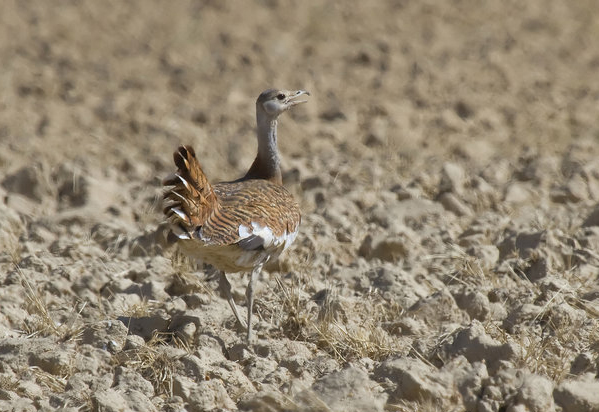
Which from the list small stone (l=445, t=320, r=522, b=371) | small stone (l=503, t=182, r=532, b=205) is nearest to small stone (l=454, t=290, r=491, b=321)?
small stone (l=445, t=320, r=522, b=371)

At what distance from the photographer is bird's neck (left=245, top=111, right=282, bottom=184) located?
7.01m

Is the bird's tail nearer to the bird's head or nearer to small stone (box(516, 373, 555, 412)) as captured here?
the bird's head

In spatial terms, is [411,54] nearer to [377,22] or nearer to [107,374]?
[377,22]

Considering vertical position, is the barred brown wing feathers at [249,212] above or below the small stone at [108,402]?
above

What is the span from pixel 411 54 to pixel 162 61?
10.5 ft

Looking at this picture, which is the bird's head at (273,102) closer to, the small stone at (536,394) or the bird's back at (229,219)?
the bird's back at (229,219)

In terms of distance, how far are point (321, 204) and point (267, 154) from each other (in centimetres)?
149

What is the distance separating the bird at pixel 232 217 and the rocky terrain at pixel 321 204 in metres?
0.33

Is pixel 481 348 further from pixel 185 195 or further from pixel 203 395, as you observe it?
pixel 185 195

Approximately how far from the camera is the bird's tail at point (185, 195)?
5.43 metres

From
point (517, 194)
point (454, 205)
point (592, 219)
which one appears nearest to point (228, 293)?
point (454, 205)

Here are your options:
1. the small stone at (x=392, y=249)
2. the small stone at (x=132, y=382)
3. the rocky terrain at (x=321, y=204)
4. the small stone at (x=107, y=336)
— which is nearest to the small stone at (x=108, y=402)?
the rocky terrain at (x=321, y=204)

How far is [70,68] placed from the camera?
40.6 feet

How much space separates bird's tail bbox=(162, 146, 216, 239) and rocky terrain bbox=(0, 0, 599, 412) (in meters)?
0.67
